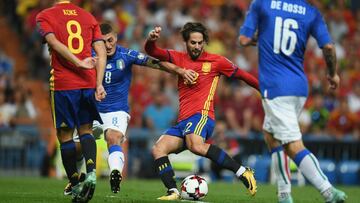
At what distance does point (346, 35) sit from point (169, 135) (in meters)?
15.5

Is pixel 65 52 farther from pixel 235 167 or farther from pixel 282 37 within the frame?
pixel 235 167

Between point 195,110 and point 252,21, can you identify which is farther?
point 195,110

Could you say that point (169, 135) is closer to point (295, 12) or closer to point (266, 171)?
point (295, 12)

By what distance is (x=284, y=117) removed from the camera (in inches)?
367

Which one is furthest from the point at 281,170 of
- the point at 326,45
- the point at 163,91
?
the point at 163,91

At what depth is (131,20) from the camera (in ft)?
79.2

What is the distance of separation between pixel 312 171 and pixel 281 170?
45 centimetres

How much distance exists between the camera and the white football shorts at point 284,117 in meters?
9.29

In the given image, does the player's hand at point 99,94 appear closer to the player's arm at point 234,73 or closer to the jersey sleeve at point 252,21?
the jersey sleeve at point 252,21

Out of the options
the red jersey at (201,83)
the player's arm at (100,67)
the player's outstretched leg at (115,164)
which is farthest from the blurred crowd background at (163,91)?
the player's arm at (100,67)

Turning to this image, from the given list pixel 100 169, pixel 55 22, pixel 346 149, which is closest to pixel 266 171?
pixel 346 149

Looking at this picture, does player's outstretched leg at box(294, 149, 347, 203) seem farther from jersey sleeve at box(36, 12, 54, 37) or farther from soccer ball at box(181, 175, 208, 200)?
jersey sleeve at box(36, 12, 54, 37)

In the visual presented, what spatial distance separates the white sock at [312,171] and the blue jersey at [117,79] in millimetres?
3953

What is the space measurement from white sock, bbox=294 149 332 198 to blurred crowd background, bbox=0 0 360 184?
34.8 ft
